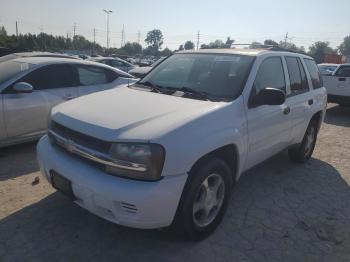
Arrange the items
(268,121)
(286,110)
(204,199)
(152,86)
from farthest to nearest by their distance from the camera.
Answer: (286,110), (152,86), (268,121), (204,199)

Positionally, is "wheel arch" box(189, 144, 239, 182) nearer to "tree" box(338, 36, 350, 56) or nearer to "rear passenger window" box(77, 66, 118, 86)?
"rear passenger window" box(77, 66, 118, 86)

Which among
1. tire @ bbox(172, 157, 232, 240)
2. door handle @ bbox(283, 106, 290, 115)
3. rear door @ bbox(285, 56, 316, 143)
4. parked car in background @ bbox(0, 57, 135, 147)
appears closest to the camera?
tire @ bbox(172, 157, 232, 240)

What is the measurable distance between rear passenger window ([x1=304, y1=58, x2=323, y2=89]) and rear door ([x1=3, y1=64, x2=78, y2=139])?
152 inches

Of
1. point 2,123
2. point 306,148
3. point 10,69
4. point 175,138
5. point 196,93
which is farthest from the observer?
point 306,148

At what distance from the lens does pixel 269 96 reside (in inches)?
145

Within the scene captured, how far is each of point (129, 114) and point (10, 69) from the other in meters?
3.51

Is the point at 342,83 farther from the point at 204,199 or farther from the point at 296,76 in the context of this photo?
the point at 204,199

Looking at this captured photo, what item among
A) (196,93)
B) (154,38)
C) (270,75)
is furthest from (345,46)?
(196,93)

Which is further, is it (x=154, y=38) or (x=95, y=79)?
(x=154, y=38)

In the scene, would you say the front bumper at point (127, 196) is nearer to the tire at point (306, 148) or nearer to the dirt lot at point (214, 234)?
the dirt lot at point (214, 234)

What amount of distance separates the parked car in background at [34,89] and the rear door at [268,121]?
3346 millimetres

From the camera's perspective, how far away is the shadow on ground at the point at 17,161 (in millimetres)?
4776

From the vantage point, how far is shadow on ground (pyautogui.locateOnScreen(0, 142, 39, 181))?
15.7 feet

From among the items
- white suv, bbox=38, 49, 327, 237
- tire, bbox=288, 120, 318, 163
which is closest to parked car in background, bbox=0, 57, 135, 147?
white suv, bbox=38, 49, 327, 237
